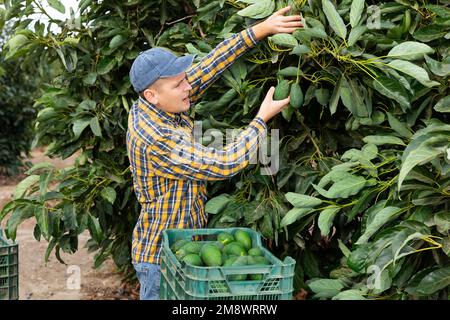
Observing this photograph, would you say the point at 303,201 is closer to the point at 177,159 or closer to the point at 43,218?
the point at 177,159

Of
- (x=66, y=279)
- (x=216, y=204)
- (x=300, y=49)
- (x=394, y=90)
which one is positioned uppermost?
(x=300, y=49)

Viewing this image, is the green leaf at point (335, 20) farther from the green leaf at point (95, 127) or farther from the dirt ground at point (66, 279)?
the dirt ground at point (66, 279)

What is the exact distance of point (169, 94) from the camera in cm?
219

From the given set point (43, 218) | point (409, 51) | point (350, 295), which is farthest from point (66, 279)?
point (409, 51)

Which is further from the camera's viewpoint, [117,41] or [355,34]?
[117,41]

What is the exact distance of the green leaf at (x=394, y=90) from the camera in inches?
77.6

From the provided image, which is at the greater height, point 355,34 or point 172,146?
point 355,34

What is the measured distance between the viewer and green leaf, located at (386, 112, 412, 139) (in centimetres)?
206

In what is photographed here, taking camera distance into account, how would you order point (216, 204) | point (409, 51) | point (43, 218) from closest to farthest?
1. point (409, 51)
2. point (216, 204)
3. point (43, 218)

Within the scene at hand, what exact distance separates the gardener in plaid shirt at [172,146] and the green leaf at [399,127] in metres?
0.34

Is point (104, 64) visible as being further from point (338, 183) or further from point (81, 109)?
point (338, 183)

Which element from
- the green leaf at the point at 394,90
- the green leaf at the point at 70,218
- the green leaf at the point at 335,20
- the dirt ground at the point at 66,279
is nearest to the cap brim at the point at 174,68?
the green leaf at the point at 335,20

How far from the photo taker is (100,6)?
3018mm

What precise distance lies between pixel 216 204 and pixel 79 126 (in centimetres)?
78
